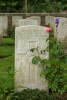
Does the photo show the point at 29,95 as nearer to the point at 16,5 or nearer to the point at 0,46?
the point at 0,46

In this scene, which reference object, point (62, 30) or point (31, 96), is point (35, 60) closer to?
point (31, 96)

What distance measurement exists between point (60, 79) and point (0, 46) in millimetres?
6182

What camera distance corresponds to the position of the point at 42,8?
24.5 m

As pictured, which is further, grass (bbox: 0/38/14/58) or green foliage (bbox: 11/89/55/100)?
grass (bbox: 0/38/14/58)

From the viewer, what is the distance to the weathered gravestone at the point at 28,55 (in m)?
5.32

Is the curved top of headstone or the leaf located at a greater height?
the curved top of headstone

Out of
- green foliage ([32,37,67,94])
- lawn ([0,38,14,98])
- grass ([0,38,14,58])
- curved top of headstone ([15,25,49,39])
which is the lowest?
grass ([0,38,14,58])

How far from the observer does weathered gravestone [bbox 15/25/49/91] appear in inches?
209

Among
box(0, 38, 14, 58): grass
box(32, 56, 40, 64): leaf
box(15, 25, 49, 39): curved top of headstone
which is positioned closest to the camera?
box(32, 56, 40, 64): leaf

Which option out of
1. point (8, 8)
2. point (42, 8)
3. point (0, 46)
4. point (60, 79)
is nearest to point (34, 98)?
point (60, 79)

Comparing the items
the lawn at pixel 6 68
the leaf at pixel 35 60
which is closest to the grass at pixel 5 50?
the lawn at pixel 6 68

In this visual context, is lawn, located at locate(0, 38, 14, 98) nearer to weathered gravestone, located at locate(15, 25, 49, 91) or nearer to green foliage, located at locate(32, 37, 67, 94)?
weathered gravestone, located at locate(15, 25, 49, 91)

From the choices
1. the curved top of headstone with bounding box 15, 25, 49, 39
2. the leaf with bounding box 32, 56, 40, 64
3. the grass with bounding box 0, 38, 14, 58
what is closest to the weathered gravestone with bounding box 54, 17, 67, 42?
the grass with bounding box 0, 38, 14, 58

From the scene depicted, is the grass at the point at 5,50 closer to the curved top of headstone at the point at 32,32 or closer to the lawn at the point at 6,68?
the lawn at the point at 6,68
